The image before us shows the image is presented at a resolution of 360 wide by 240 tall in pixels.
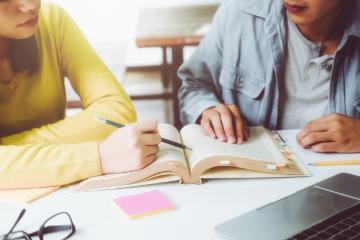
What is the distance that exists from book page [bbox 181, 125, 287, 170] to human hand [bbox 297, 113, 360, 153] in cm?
9

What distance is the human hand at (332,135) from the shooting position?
109 centimetres

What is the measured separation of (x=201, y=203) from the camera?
2.92ft

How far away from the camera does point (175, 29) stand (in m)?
2.35

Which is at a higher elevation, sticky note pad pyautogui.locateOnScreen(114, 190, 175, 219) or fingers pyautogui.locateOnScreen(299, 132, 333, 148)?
fingers pyautogui.locateOnScreen(299, 132, 333, 148)

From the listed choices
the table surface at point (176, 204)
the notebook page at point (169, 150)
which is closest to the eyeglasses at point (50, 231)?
the table surface at point (176, 204)

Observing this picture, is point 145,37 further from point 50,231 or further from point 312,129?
point 50,231

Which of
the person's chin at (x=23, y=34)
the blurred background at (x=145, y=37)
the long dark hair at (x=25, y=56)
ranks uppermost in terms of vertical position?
the person's chin at (x=23, y=34)

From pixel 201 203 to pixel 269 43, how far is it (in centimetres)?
67

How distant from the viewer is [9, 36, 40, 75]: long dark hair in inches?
51.8

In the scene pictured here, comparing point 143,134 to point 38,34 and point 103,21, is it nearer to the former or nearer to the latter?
point 38,34

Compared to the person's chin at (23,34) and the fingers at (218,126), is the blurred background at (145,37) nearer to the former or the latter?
the person's chin at (23,34)

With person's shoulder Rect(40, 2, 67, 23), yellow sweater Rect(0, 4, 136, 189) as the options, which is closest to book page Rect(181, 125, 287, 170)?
yellow sweater Rect(0, 4, 136, 189)

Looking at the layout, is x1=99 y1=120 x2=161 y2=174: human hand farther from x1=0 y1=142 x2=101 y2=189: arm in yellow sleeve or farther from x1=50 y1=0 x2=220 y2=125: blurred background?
x1=50 y1=0 x2=220 y2=125: blurred background

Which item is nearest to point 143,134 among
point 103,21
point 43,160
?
point 43,160
